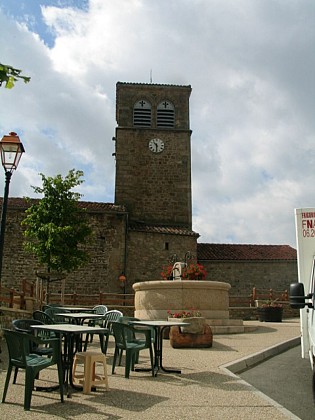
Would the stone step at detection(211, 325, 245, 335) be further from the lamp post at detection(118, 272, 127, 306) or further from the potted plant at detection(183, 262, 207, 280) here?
the lamp post at detection(118, 272, 127, 306)

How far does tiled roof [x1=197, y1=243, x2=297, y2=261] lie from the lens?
2695 centimetres

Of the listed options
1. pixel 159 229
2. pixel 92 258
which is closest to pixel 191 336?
pixel 92 258

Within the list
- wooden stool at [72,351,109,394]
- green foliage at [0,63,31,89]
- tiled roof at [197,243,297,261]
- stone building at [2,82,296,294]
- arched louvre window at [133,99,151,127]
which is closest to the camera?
green foliage at [0,63,31,89]

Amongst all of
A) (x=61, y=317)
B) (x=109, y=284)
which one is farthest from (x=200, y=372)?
(x=109, y=284)

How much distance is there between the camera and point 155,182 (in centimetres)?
2872

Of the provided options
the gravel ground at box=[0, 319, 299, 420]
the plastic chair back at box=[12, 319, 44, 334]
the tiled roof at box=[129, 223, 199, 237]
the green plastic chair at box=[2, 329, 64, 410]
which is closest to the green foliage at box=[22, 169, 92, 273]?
the tiled roof at box=[129, 223, 199, 237]

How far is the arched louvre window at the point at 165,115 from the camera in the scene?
29.8m

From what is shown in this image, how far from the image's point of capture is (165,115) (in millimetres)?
29906

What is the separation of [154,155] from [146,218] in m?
4.25

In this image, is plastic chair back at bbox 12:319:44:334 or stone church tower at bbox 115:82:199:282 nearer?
plastic chair back at bbox 12:319:44:334

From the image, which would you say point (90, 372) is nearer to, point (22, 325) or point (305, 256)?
point (22, 325)

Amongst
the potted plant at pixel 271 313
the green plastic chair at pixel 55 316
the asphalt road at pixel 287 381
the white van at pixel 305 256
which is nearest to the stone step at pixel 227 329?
the asphalt road at pixel 287 381

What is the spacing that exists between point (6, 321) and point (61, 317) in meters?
4.27

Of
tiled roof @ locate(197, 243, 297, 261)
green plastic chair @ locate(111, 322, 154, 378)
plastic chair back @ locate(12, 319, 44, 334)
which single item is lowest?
green plastic chair @ locate(111, 322, 154, 378)
